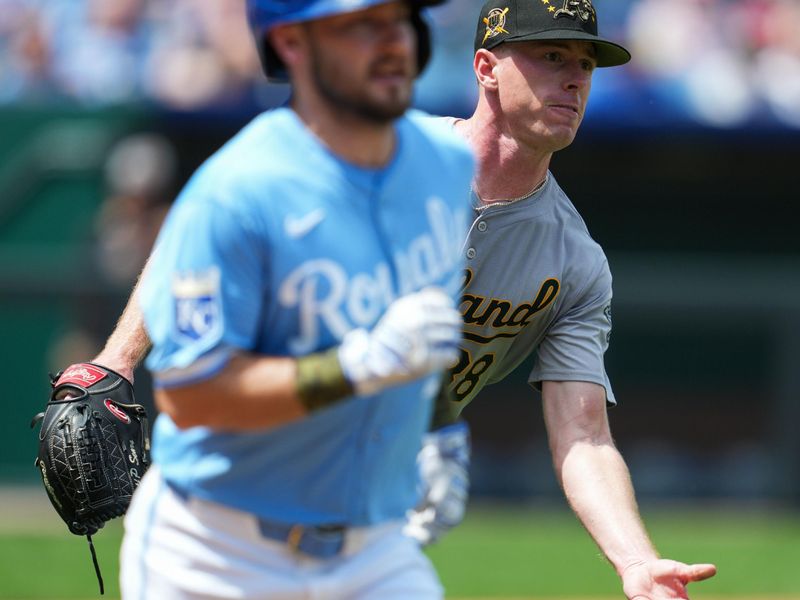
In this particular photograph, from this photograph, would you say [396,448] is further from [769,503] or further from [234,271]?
[769,503]

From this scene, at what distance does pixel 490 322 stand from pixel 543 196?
423 mm

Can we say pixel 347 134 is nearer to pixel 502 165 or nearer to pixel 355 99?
pixel 355 99

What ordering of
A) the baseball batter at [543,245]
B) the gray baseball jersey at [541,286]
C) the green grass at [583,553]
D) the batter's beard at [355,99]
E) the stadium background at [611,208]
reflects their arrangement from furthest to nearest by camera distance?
the stadium background at [611,208]
the green grass at [583,553]
the gray baseball jersey at [541,286]
the baseball batter at [543,245]
the batter's beard at [355,99]

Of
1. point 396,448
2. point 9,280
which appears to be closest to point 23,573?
point 9,280

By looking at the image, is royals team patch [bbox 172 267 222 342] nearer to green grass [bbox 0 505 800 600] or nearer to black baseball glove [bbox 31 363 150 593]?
black baseball glove [bbox 31 363 150 593]

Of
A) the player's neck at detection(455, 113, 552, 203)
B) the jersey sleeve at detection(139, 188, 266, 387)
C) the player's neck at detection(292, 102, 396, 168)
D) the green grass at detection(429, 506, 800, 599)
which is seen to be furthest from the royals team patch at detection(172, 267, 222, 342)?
the green grass at detection(429, 506, 800, 599)

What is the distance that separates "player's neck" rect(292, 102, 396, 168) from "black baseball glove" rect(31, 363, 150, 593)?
120 cm

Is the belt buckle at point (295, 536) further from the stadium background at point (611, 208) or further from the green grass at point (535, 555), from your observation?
the stadium background at point (611, 208)

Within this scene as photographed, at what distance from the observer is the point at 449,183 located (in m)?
3.18

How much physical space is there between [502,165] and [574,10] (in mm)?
520

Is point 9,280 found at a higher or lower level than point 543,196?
lower

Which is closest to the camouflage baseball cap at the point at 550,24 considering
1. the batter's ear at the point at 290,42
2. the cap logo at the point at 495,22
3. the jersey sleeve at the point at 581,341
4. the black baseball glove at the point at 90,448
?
the cap logo at the point at 495,22

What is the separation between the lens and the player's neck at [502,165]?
4449mm

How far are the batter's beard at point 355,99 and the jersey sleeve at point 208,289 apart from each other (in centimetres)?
31
